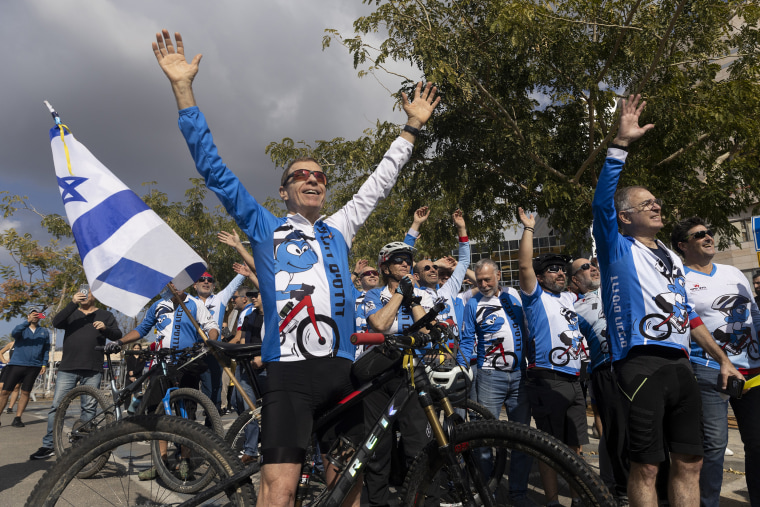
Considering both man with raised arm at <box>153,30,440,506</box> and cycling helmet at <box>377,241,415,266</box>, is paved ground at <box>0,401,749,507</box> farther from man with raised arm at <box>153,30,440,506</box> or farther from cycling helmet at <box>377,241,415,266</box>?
man with raised arm at <box>153,30,440,506</box>

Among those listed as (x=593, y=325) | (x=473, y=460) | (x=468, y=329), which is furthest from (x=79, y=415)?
(x=593, y=325)

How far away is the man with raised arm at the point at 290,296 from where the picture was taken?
91.8 inches

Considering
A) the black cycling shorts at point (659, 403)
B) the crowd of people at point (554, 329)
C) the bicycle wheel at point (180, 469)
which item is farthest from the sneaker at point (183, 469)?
the black cycling shorts at point (659, 403)

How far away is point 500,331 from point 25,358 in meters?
8.21

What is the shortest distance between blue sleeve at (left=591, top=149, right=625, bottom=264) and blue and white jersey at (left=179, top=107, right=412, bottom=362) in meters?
1.53

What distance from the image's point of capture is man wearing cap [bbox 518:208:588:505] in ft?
14.1

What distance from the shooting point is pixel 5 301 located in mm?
20875

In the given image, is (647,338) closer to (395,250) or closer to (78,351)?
(395,250)

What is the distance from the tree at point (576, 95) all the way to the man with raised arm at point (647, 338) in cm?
585

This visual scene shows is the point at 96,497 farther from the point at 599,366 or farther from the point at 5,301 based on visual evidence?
the point at 5,301

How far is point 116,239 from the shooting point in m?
3.01

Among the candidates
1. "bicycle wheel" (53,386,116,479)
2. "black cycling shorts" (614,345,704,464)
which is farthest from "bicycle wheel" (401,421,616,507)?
"bicycle wheel" (53,386,116,479)

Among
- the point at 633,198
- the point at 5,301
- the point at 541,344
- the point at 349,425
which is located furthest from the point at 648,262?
the point at 5,301

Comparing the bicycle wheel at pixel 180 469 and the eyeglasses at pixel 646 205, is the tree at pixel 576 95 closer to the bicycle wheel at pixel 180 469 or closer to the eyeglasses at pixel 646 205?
the eyeglasses at pixel 646 205
